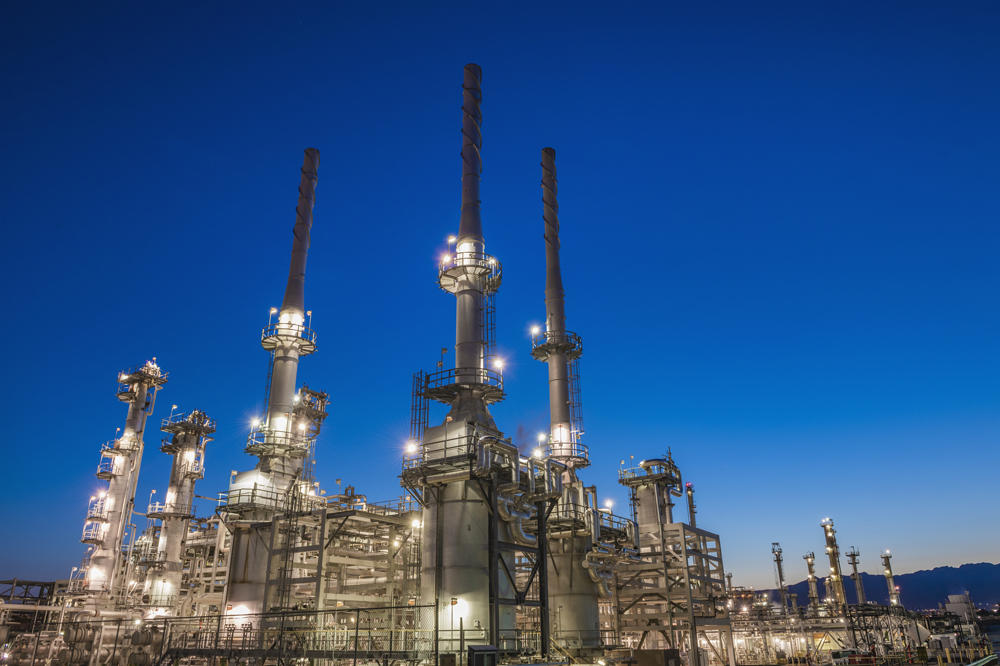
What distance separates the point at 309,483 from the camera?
45438 millimetres

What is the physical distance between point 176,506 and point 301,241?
88.0 feet

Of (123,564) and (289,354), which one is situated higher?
(289,354)

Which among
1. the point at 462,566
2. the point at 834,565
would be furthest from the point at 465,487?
the point at 834,565

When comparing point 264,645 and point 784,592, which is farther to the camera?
point 784,592

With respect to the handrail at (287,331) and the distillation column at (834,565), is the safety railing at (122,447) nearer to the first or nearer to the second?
the handrail at (287,331)

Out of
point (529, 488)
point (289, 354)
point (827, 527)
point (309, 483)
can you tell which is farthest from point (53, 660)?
point (827, 527)

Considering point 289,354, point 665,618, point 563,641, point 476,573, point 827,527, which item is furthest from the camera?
point 827,527

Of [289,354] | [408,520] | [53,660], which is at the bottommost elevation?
[53,660]

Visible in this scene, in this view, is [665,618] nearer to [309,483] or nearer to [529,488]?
[529,488]

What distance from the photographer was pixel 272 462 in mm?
43875

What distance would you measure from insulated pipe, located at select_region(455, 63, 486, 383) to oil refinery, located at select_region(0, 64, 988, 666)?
0.12 m

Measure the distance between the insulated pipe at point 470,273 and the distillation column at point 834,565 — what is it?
2983 inches

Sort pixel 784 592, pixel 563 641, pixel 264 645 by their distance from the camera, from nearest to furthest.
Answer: pixel 264 645, pixel 563 641, pixel 784 592

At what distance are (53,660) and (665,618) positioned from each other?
134ft
